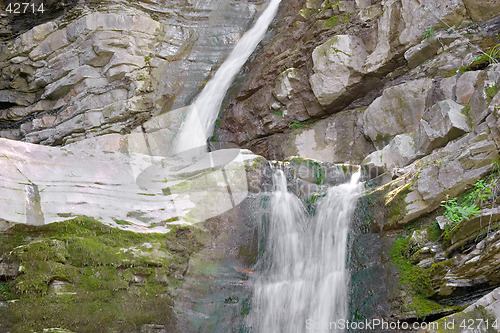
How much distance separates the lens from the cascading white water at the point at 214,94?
11.4 m

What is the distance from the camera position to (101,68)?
12016 mm

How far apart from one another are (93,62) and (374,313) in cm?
965

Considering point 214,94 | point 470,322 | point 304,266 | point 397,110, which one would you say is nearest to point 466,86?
point 397,110

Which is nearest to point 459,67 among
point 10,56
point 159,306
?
point 159,306

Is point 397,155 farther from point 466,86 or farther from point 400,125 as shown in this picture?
point 466,86

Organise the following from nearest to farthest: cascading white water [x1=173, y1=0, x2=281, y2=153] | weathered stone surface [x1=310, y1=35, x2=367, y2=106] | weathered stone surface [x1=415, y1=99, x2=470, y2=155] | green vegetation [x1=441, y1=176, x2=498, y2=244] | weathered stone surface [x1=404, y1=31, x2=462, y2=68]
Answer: green vegetation [x1=441, y1=176, x2=498, y2=244], weathered stone surface [x1=415, y1=99, x2=470, y2=155], weathered stone surface [x1=404, y1=31, x2=462, y2=68], weathered stone surface [x1=310, y1=35, x2=367, y2=106], cascading white water [x1=173, y1=0, x2=281, y2=153]

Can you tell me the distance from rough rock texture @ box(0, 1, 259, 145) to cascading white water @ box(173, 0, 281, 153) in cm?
40

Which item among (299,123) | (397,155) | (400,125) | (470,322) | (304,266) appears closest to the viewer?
(470,322)

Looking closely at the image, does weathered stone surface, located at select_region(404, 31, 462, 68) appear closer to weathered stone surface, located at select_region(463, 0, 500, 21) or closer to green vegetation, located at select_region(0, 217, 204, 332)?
weathered stone surface, located at select_region(463, 0, 500, 21)

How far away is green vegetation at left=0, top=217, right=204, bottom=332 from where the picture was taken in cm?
538

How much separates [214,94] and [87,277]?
23.2 feet

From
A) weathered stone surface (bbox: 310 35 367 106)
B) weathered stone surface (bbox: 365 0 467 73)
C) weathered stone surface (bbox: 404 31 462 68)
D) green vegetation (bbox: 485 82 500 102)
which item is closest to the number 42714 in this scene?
weathered stone surface (bbox: 310 35 367 106)

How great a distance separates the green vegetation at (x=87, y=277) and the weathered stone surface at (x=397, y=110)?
4.94 metres

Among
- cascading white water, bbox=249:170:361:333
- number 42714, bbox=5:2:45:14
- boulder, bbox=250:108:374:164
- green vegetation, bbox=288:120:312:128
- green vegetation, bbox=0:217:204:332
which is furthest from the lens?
number 42714, bbox=5:2:45:14
